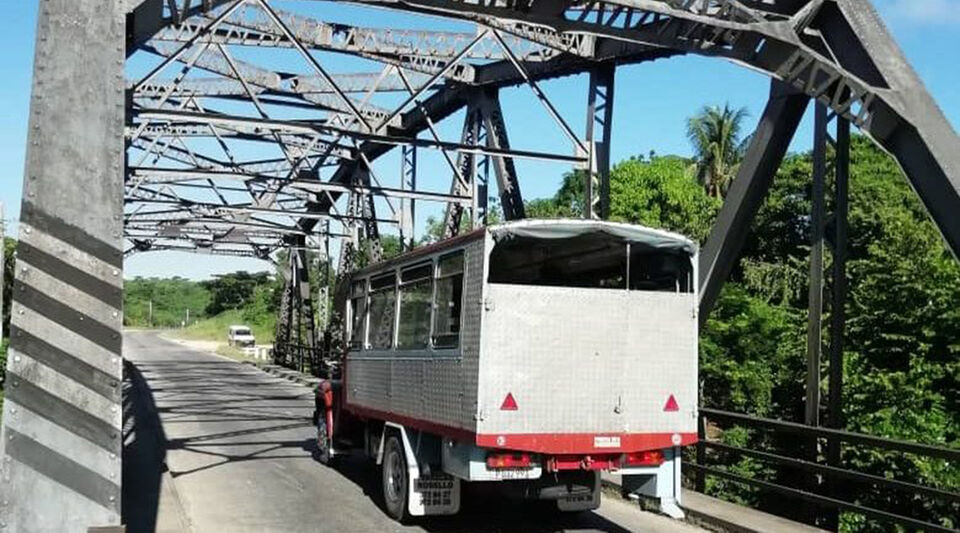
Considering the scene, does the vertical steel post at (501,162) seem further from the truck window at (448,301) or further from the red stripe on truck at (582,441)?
the red stripe on truck at (582,441)

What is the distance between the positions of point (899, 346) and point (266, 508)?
10671 mm

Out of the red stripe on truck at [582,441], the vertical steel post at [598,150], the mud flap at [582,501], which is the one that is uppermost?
the vertical steel post at [598,150]

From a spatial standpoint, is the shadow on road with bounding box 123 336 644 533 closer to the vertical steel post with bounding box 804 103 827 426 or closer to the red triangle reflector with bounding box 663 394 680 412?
the red triangle reflector with bounding box 663 394 680 412

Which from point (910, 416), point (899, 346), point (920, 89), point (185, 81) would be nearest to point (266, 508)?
point (920, 89)

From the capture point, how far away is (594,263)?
9320mm

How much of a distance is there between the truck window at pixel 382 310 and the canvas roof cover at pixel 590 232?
8.96ft

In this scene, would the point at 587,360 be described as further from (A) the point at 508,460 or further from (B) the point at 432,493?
(B) the point at 432,493

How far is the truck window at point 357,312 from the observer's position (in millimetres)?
12030

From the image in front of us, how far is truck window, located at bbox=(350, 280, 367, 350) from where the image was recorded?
12030 millimetres

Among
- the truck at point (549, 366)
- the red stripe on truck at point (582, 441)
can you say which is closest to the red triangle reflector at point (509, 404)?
the truck at point (549, 366)

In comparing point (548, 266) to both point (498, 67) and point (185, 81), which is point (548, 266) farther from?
point (185, 81)

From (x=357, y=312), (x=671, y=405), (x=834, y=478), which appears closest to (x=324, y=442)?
(x=357, y=312)

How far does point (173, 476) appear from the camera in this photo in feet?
39.9

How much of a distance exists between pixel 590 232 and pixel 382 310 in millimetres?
3461
